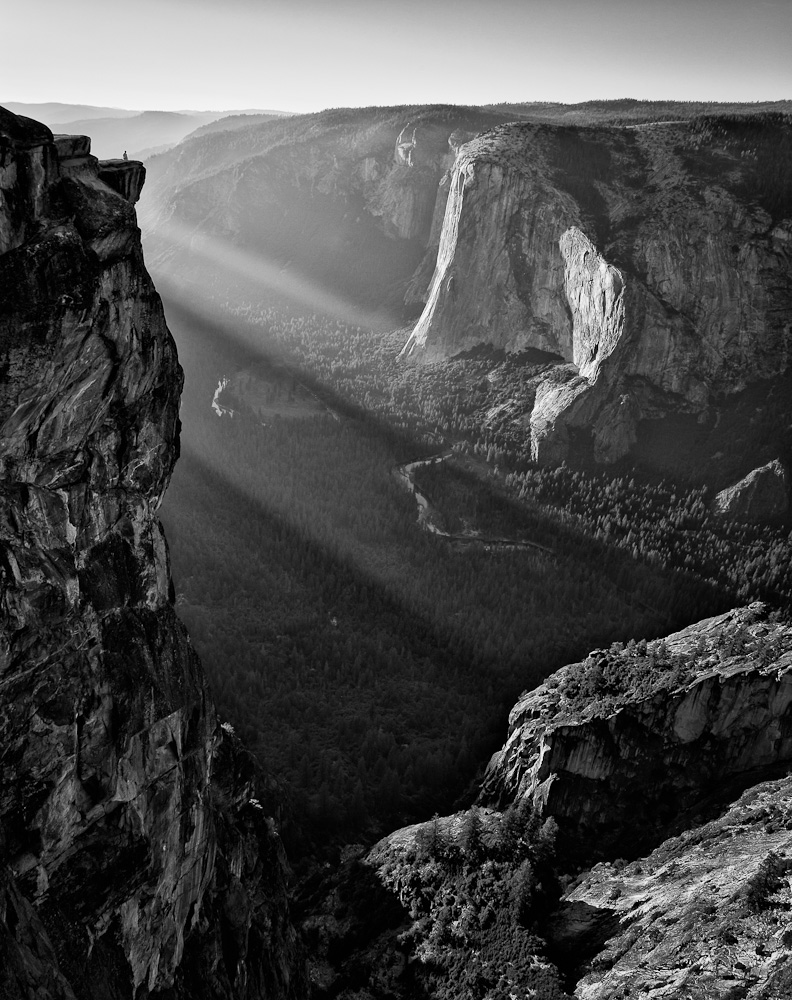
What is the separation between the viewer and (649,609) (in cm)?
10406

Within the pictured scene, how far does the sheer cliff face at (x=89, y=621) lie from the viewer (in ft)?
95.6

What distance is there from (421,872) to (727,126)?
15424 cm

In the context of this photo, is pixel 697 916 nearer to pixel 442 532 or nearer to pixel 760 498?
pixel 442 532

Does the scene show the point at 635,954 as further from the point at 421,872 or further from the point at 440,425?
the point at 440,425

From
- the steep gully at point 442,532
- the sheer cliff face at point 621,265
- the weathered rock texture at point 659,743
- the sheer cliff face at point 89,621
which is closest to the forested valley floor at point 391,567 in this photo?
the steep gully at point 442,532

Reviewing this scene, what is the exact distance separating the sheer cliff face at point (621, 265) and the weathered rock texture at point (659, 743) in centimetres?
7132

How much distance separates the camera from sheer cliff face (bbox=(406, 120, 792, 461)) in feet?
458

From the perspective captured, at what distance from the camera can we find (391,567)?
→ 108 m

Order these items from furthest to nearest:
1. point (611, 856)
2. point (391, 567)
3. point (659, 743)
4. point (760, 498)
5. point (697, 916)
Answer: point (760, 498) < point (391, 567) < point (659, 743) < point (611, 856) < point (697, 916)

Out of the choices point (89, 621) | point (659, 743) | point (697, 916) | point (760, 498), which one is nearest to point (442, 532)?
point (760, 498)

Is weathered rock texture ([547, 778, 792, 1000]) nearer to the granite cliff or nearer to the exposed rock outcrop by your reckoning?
the granite cliff

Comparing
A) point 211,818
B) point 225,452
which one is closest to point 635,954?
point 211,818

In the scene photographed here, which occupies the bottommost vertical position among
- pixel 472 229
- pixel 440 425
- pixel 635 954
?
pixel 635 954

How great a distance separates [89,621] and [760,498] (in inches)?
4420
